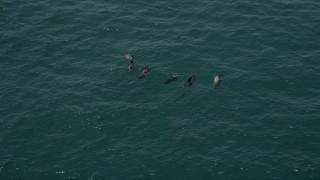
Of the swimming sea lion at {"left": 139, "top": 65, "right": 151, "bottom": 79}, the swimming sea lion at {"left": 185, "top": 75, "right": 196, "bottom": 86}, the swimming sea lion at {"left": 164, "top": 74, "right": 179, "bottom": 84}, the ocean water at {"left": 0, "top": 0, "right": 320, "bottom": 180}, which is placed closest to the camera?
the ocean water at {"left": 0, "top": 0, "right": 320, "bottom": 180}

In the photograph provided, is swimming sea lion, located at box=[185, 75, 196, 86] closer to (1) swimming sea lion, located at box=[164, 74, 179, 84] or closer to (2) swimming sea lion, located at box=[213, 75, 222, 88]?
(1) swimming sea lion, located at box=[164, 74, 179, 84]

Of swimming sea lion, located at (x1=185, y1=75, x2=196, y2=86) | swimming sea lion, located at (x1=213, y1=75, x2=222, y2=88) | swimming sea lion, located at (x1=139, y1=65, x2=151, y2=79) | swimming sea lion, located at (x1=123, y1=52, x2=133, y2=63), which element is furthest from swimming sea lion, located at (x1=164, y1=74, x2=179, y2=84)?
swimming sea lion, located at (x1=123, y1=52, x2=133, y2=63)

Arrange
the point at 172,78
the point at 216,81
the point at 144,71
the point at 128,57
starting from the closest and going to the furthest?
1. the point at 216,81
2. the point at 172,78
3. the point at 144,71
4. the point at 128,57

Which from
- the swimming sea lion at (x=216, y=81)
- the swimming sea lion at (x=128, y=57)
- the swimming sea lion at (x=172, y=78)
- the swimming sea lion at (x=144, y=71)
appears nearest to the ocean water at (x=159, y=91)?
the swimming sea lion at (x=216, y=81)

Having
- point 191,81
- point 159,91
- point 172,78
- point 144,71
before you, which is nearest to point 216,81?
point 191,81

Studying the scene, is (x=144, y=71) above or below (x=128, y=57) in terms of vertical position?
below

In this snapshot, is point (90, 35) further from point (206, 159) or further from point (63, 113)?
point (206, 159)

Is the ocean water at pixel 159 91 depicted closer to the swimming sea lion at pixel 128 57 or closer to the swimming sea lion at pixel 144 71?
the swimming sea lion at pixel 144 71

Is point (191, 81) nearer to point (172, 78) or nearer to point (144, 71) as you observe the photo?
point (172, 78)

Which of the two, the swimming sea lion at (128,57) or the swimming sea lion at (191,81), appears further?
the swimming sea lion at (128,57)
